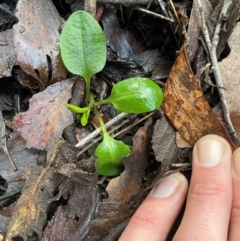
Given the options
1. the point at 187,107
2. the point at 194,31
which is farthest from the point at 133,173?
the point at 194,31

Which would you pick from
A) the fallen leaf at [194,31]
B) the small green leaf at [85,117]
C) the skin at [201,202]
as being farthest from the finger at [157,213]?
the fallen leaf at [194,31]

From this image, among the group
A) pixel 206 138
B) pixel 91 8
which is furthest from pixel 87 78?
pixel 206 138

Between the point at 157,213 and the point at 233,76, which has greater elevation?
the point at 233,76

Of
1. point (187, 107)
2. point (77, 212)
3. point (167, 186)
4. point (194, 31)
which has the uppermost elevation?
point (194, 31)

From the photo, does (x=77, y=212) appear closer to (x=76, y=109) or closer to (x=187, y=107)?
(x=76, y=109)

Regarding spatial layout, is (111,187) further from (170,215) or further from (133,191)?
(170,215)

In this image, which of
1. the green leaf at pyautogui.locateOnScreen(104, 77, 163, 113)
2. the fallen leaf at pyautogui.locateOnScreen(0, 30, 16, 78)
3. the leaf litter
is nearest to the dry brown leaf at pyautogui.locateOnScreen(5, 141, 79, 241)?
the leaf litter

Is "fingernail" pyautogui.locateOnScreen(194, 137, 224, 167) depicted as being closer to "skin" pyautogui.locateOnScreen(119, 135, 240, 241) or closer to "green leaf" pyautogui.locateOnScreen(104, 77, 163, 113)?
"skin" pyautogui.locateOnScreen(119, 135, 240, 241)
